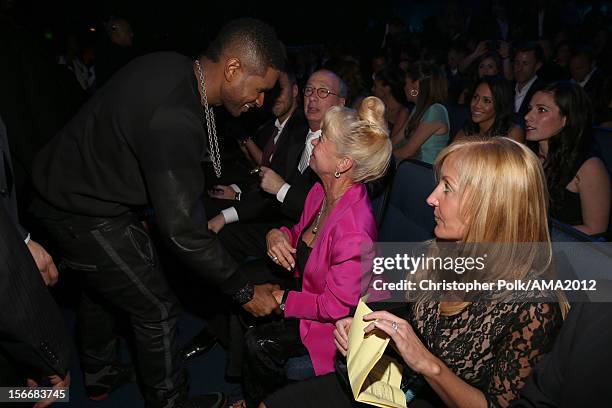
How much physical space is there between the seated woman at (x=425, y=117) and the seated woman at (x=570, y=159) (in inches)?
36.4

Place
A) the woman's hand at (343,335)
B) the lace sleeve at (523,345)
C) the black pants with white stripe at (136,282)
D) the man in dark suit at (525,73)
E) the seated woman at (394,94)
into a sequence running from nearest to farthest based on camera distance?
the lace sleeve at (523,345) < the woman's hand at (343,335) < the black pants with white stripe at (136,282) < the seated woman at (394,94) < the man in dark suit at (525,73)

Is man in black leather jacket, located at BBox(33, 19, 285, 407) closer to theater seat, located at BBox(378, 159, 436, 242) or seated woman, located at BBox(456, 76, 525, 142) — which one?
theater seat, located at BBox(378, 159, 436, 242)

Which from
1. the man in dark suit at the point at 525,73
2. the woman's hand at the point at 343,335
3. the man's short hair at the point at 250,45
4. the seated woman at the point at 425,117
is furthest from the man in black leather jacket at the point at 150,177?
the man in dark suit at the point at 525,73

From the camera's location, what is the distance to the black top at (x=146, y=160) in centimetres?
183

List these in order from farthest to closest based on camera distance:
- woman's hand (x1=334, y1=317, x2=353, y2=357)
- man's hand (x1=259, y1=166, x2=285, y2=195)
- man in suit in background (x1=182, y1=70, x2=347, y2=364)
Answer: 1. man in suit in background (x1=182, y1=70, x2=347, y2=364)
2. man's hand (x1=259, y1=166, x2=285, y2=195)
3. woman's hand (x1=334, y1=317, x2=353, y2=357)

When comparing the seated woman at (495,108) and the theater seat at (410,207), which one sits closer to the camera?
the theater seat at (410,207)

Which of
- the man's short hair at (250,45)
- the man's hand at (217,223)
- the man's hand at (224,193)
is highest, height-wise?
the man's short hair at (250,45)

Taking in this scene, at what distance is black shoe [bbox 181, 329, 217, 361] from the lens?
296 cm

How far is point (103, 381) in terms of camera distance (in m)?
2.66

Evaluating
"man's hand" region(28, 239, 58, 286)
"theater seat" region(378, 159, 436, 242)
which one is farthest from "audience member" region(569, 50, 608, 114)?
"man's hand" region(28, 239, 58, 286)

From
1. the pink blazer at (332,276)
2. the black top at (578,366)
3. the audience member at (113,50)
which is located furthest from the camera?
the audience member at (113,50)

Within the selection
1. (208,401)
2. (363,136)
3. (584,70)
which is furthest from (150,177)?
(584,70)

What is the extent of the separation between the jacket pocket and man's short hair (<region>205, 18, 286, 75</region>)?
851 millimetres

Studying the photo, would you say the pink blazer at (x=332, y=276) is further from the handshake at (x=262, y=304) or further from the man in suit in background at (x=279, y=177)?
the man in suit in background at (x=279, y=177)
